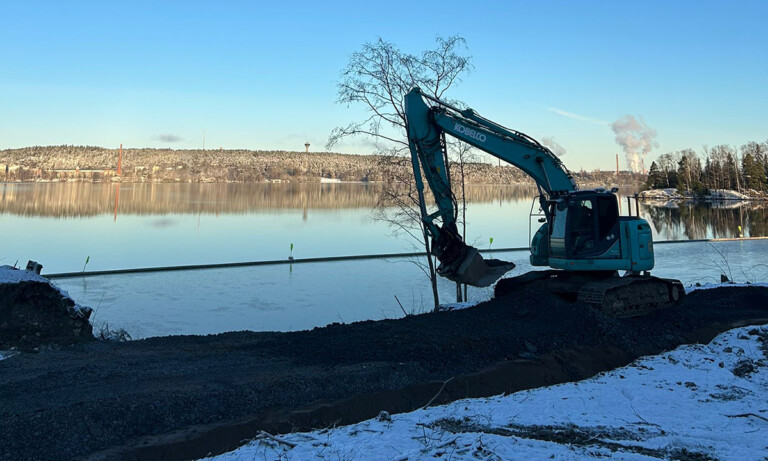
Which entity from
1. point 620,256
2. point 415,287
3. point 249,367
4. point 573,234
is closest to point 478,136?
point 573,234

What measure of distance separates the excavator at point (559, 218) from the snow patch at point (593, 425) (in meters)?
2.80

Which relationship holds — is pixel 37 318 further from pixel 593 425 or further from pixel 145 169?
pixel 145 169

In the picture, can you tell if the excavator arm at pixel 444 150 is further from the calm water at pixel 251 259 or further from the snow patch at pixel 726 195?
the snow patch at pixel 726 195

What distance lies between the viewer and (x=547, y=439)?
6359 mm

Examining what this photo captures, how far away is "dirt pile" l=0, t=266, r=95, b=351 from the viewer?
36.4ft

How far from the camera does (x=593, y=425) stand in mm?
6980

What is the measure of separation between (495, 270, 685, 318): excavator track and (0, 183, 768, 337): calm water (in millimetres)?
5942

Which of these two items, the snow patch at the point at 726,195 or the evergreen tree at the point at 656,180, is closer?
the snow patch at the point at 726,195

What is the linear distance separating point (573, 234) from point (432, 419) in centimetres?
689

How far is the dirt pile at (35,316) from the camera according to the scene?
11.1 metres

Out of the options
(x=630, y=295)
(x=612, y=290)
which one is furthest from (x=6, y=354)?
(x=630, y=295)

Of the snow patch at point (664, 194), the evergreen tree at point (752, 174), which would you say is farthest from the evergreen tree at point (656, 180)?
the evergreen tree at point (752, 174)

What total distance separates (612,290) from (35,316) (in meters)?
11.6

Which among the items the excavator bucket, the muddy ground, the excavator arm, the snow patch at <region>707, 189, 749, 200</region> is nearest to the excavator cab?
the excavator arm
